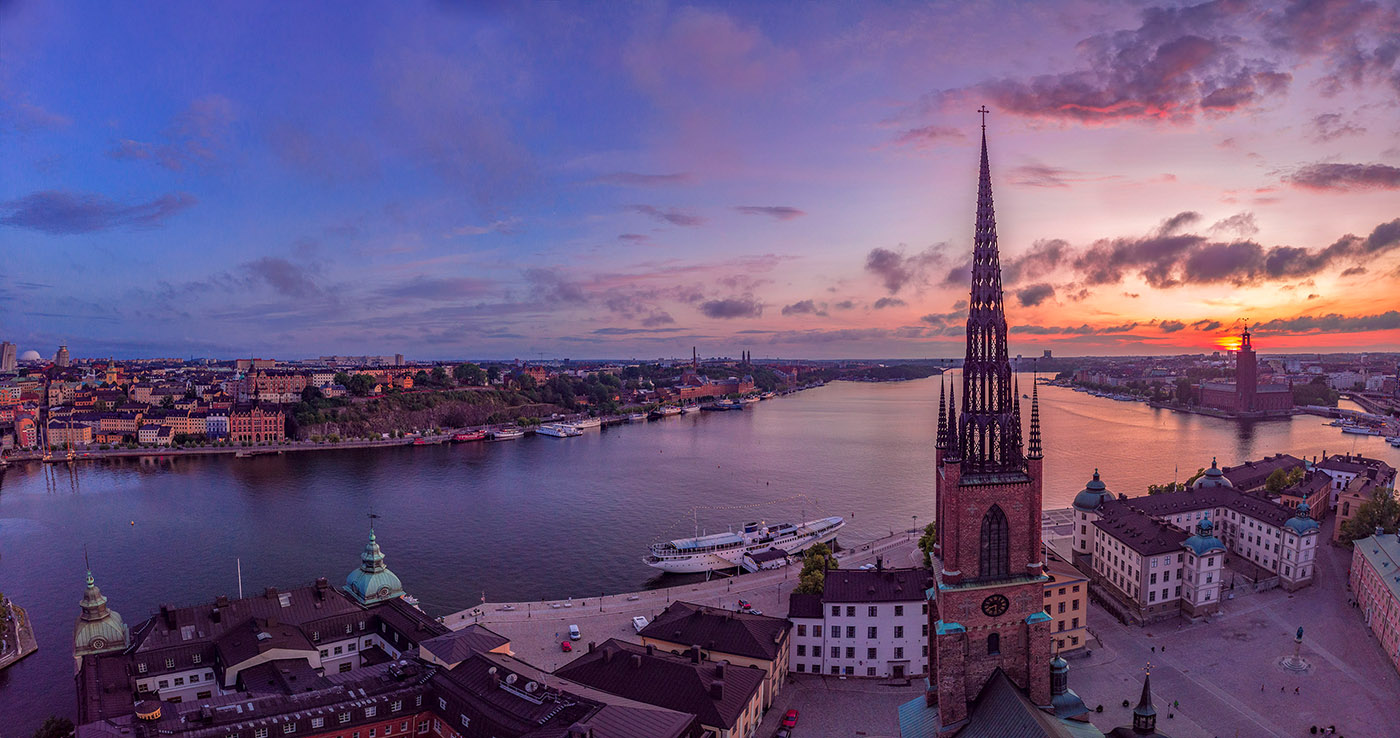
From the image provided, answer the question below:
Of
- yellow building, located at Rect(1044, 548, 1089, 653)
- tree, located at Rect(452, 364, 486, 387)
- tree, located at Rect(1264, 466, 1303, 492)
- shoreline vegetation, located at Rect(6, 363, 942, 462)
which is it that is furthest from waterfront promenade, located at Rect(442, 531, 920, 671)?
tree, located at Rect(452, 364, 486, 387)

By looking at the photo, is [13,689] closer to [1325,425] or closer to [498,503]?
[498,503]

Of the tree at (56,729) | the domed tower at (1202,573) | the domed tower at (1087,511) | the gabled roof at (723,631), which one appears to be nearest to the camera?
the tree at (56,729)

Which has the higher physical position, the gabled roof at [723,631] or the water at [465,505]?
the gabled roof at [723,631]

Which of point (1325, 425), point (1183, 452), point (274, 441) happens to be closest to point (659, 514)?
point (1183, 452)

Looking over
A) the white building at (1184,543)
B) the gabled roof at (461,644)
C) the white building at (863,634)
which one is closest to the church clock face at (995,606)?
the white building at (863,634)

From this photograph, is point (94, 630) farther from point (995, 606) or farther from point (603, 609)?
point (995, 606)

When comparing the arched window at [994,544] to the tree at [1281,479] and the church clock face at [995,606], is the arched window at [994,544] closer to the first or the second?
the church clock face at [995,606]
